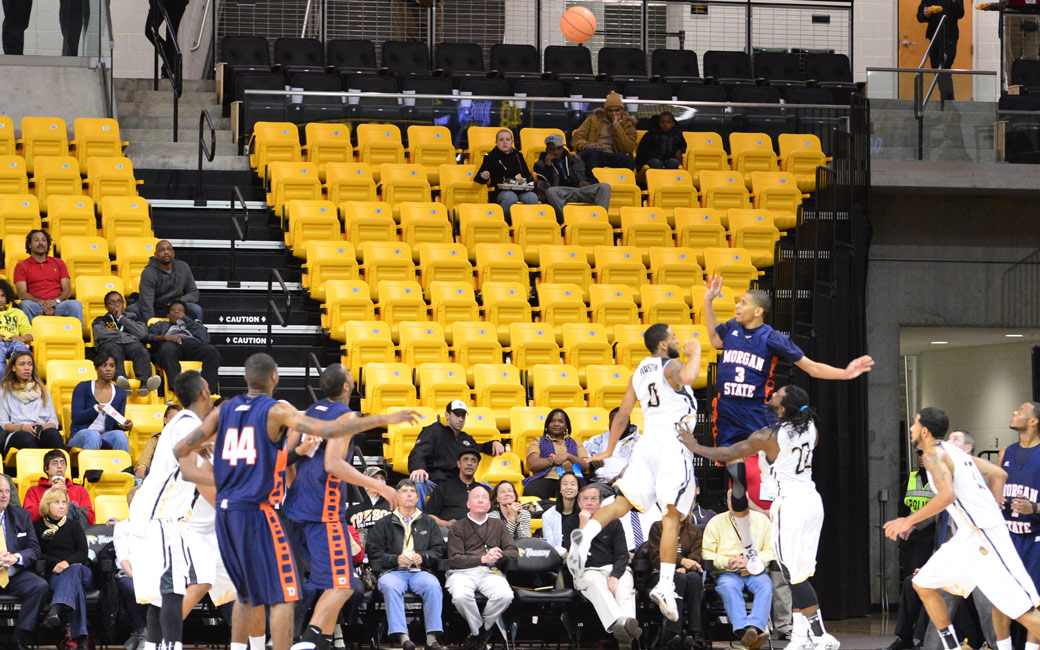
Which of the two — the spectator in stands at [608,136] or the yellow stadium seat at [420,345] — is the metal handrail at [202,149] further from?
the spectator in stands at [608,136]

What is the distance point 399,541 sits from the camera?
1268 centimetres

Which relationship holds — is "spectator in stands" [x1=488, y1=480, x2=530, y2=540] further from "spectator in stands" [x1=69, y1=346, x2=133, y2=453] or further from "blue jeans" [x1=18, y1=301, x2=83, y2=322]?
"blue jeans" [x1=18, y1=301, x2=83, y2=322]

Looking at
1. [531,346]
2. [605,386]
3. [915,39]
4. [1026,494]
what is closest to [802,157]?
[531,346]

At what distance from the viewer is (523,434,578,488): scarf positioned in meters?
13.8

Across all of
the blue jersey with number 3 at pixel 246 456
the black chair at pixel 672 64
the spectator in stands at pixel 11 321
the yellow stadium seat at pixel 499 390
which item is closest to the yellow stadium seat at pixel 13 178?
the spectator in stands at pixel 11 321

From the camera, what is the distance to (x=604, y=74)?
22438 mm

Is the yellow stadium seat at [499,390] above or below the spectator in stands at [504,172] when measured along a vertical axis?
below

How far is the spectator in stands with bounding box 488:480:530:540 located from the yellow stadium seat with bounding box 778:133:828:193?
301 inches

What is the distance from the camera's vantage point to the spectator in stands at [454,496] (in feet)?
44.1

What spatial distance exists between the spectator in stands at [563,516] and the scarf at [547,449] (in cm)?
52

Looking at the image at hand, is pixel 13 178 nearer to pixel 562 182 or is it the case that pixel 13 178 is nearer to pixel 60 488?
pixel 60 488

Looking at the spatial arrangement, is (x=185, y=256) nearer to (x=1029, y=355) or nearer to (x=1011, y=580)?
(x=1011, y=580)

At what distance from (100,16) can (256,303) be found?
529 centimetres

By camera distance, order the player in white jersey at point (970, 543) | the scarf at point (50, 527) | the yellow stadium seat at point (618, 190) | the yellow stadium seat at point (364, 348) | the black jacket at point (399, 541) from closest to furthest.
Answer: the player in white jersey at point (970, 543) < the scarf at point (50, 527) < the black jacket at point (399, 541) < the yellow stadium seat at point (364, 348) < the yellow stadium seat at point (618, 190)
